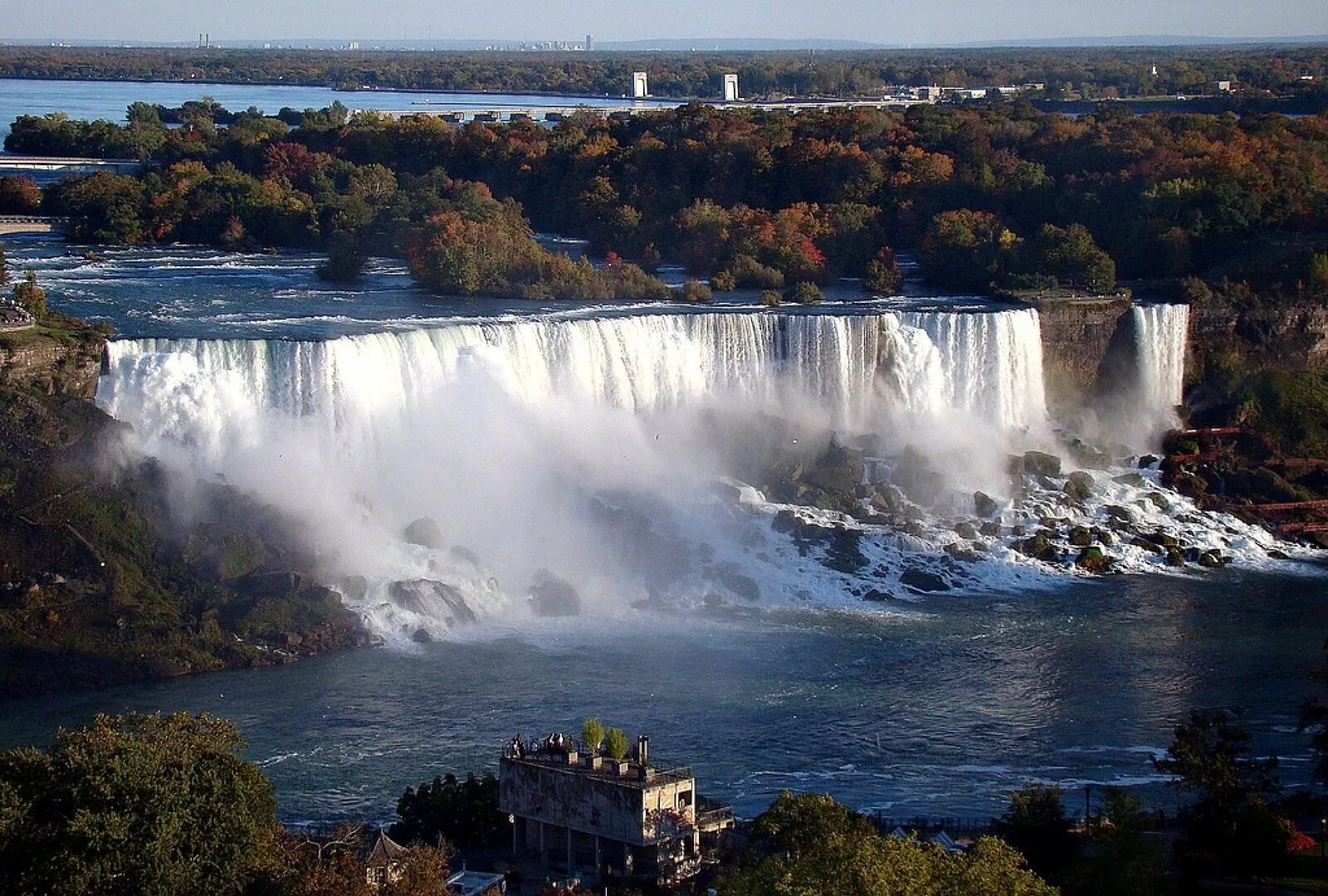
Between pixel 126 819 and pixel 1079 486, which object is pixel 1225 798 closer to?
pixel 126 819

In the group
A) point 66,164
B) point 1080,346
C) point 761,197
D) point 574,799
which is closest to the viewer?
point 574,799

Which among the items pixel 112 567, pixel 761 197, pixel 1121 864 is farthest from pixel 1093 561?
pixel 761 197

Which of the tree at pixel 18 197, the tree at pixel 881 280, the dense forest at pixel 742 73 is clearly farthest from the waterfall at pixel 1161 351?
the dense forest at pixel 742 73

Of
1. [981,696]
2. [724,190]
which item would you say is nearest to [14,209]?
[724,190]

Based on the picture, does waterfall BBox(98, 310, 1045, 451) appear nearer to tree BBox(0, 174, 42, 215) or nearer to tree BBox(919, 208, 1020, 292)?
tree BBox(919, 208, 1020, 292)

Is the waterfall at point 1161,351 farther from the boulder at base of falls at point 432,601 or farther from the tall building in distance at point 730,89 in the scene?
the tall building in distance at point 730,89
